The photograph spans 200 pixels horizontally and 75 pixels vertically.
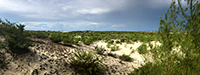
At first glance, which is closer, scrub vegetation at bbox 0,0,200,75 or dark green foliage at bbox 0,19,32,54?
scrub vegetation at bbox 0,0,200,75

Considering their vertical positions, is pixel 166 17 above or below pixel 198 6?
below

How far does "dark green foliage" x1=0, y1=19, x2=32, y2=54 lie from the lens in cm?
525

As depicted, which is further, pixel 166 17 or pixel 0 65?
pixel 0 65

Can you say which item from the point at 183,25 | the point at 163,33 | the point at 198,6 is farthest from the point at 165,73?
the point at 198,6

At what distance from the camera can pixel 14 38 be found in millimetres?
5492

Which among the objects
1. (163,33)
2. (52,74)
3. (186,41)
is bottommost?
(52,74)

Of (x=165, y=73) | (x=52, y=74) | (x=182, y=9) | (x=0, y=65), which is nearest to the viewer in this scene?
(x=165, y=73)

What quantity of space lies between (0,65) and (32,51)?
1756mm

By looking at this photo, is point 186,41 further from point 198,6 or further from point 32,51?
point 32,51

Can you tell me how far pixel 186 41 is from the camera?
2939mm

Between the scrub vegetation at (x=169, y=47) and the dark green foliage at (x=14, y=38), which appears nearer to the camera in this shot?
the scrub vegetation at (x=169, y=47)

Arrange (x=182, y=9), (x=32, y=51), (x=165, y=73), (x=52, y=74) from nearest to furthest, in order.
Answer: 1. (x=165, y=73)
2. (x=182, y=9)
3. (x=52, y=74)
4. (x=32, y=51)

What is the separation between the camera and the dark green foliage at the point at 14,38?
525cm

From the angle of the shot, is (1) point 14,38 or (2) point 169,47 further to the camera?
(1) point 14,38
